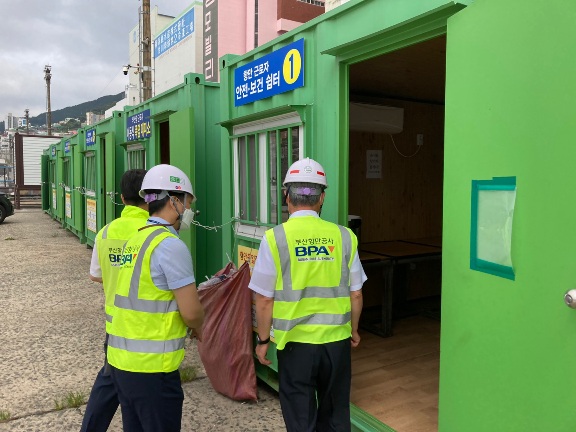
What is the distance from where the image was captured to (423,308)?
5574mm

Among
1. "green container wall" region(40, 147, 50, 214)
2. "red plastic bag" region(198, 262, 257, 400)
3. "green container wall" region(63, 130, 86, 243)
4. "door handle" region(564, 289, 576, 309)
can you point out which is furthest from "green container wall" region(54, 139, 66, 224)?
"door handle" region(564, 289, 576, 309)

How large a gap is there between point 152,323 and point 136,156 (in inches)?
221

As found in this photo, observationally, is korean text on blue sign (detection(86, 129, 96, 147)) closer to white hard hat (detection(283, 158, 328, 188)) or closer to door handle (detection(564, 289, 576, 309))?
white hard hat (detection(283, 158, 328, 188))

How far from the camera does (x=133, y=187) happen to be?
9.52 ft

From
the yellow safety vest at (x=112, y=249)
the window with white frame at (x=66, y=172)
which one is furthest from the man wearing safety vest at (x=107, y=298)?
the window with white frame at (x=66, y=172)

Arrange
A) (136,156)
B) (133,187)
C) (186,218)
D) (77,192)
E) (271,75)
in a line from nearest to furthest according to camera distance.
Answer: (186,218) < (133,187) < (271,75) < (136,156) < (77,192)

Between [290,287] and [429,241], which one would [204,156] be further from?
[290,287]

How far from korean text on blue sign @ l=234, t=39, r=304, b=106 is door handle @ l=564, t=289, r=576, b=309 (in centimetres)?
224

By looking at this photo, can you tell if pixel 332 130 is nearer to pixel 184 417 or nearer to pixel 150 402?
pixel 150 402

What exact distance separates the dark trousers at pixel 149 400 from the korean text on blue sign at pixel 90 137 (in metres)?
8.46

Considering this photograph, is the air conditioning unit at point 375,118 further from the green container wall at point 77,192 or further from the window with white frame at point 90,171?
the green container wall at point 77,192

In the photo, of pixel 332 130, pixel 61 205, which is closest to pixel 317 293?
pixel 332 130

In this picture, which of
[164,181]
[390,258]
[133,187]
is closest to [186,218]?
[164,181]

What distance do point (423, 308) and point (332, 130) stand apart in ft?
10.3
